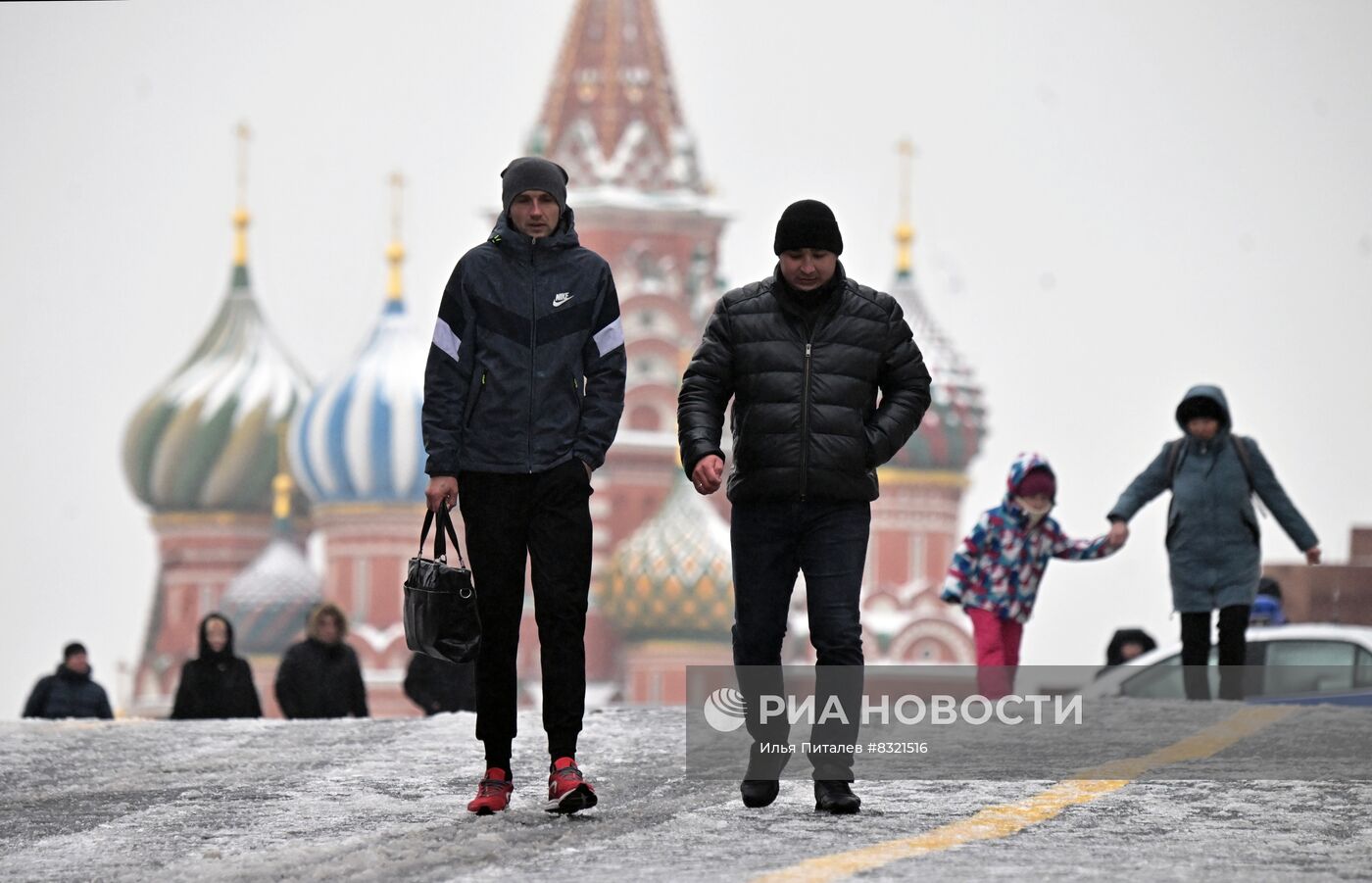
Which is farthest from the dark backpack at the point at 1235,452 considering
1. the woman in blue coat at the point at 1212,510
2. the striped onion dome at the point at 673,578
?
the striped onion dome at the point at 673,578

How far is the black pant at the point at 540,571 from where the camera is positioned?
6.87 m

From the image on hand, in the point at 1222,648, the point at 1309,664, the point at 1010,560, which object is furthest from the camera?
the point at 1309,664

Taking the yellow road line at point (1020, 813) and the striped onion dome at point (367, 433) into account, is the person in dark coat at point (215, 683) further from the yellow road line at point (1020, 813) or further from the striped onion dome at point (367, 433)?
the striped onion dome at point (367, 433)

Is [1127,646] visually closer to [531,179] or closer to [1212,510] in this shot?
[1212,510]

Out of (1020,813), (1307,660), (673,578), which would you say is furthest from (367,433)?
(1020,813)

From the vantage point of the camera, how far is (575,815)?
6.80 m

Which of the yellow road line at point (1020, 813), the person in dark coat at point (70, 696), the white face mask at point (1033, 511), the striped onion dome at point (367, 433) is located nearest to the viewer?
the yellow road line at point (1020, 813)

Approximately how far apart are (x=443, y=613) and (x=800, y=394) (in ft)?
2.91

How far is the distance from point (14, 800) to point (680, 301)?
6509 cm

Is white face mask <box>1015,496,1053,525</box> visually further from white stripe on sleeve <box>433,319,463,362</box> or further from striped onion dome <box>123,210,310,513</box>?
striped onion dome <box>123,210,310,513</box>

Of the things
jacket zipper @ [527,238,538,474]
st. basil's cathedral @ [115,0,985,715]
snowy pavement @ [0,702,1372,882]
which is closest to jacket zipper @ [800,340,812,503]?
jacket zipper @ [527,238,538,474]

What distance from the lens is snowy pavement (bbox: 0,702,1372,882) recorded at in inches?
238

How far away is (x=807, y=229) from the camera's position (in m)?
6.99

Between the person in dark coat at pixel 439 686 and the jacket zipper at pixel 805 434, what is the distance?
5308mm
